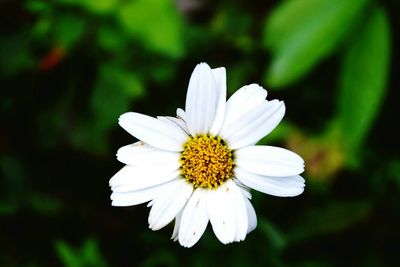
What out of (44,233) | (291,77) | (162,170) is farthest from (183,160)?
(44,233)

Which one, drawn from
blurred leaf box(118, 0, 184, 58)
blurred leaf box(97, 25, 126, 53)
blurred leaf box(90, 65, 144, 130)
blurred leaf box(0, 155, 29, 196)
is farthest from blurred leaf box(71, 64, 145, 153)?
blurred leaf box(0, 155, 29, 196)

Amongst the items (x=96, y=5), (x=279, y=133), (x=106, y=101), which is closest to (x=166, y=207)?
(x=279, y=133)

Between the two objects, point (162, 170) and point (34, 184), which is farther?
point (34, 184)

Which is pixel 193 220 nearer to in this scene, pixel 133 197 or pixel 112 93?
pixel 133 197

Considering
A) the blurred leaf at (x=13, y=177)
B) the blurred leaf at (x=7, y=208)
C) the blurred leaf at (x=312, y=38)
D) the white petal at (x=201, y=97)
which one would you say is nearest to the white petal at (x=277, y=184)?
the white petal at (x=201, y=97)

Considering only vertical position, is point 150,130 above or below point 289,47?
below

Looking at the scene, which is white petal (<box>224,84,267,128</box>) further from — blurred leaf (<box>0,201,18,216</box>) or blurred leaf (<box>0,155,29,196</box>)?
blurred leaf (<box>0,155,29,196</box>)

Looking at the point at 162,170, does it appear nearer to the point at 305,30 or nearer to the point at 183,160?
the point at 183,160
